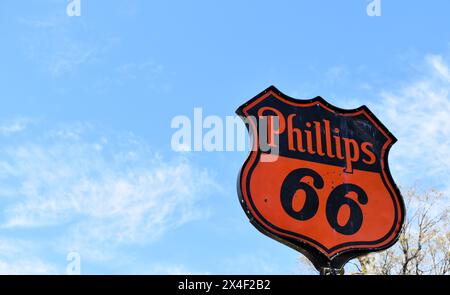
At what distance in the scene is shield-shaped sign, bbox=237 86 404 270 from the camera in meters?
8.70

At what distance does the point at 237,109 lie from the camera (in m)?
9.17

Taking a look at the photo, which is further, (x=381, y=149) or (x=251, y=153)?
(x=381, y=149)

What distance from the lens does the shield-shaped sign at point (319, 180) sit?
28.6 ft

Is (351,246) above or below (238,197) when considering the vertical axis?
below

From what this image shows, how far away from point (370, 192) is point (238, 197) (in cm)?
237

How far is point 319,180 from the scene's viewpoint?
364 inches
